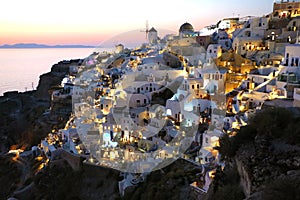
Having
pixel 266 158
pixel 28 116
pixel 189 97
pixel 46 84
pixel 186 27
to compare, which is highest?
pixel 186 27

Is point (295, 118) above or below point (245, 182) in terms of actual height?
above

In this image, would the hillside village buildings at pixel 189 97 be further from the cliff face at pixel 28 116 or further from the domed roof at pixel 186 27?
the cliff face at pixel 28 116

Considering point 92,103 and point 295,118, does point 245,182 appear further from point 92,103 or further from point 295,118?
point 92,103

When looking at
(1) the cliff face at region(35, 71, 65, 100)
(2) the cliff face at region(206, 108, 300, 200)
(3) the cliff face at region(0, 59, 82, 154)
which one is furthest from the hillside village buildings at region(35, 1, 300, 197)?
(1) the cliff face at region(35, 71, 65, 100)

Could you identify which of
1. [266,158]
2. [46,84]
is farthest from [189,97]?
[46,84]

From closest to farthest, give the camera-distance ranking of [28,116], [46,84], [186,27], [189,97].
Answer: [189,97]
[186,27]
[28,116]
[46,84]

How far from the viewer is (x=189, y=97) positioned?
56.9 feet

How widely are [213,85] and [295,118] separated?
11053 mm

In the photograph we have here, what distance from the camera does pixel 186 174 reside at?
12.2m

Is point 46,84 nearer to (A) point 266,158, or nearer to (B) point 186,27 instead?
(B) point 186,27

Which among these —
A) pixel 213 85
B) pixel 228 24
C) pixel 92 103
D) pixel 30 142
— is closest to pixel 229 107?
pixel 213 85

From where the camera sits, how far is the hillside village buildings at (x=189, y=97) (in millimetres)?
14359

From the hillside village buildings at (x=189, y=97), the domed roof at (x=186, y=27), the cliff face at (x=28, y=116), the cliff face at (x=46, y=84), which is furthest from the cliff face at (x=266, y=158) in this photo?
the cliff face at (x=46, y=84)

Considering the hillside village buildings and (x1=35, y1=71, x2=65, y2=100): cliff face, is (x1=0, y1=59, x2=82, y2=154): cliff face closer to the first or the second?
(x1=35, y1=71, x2=65, y2=100): cliff face
